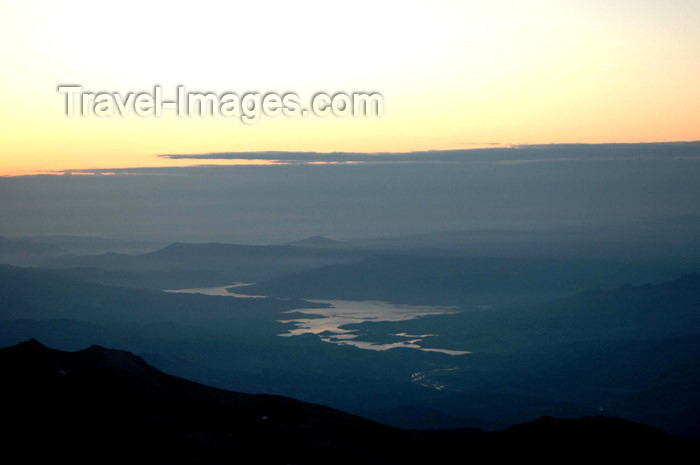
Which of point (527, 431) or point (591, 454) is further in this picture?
point (527, 431)

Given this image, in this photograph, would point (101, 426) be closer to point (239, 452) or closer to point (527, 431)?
point (239, 452)

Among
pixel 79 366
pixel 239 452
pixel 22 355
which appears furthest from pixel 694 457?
pixel 22 355

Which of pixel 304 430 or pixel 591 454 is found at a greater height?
pixel 304 430

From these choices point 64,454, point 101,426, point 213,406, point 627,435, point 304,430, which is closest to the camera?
point 64,454

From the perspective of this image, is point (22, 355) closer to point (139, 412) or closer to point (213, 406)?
point (139, 412)

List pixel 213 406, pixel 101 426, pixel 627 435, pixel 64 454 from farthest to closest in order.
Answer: pixel 627 435
pixel 213 406
pixel 101 426
pixel 64 454

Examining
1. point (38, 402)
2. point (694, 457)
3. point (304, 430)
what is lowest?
point (694, 457)

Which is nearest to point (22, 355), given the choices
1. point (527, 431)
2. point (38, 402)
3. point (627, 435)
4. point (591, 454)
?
point (38, 402)
